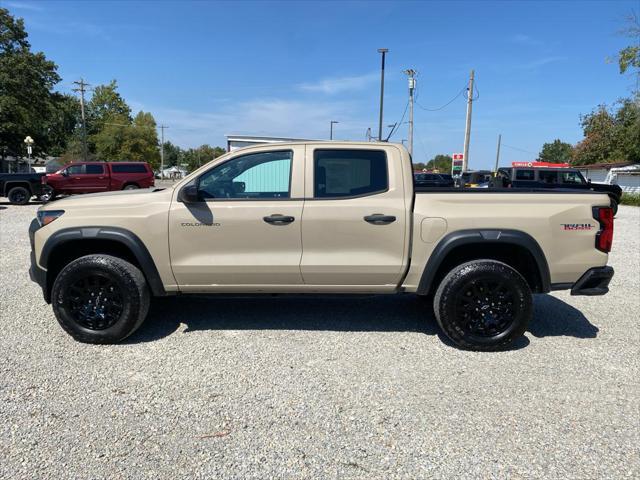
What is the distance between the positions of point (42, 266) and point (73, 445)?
6.44 ft

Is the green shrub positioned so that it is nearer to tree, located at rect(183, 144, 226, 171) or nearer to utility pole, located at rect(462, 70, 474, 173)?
utility pole, located at rect(462, 70, 474, 173)

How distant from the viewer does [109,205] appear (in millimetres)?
3859

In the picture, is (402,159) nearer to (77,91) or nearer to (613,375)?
(613,375)

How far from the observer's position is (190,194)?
145 inches

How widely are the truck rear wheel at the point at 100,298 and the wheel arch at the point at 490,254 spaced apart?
2543 mm

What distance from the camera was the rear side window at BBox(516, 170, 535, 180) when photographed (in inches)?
708

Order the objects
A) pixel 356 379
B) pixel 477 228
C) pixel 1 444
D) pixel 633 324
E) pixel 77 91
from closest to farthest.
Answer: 1. pixel 1 444
2. pixel 356 379
3. pixel 477 228
4. pixel 633 324
5. pixel 77 91

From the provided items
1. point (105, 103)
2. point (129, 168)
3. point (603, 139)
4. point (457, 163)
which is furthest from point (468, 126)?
point (105, 103)

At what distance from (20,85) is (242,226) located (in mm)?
42157

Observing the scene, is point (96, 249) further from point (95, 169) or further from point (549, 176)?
point (549, 176)

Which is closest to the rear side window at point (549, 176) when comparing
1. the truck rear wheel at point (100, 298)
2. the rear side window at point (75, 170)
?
the truck rear wheel at point (100, 298)

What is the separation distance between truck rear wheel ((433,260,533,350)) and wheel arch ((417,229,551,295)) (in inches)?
6.4

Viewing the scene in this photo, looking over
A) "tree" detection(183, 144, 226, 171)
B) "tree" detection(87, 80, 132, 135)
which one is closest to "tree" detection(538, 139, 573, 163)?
"tree" detection(183, 144, 226, 171)

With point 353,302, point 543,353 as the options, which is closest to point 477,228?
point 543,353
